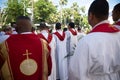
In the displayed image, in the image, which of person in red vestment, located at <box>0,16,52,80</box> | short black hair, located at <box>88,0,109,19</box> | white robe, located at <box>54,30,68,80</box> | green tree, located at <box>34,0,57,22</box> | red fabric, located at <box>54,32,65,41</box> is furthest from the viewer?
green tree, located at <box>34,0,57,22</box>

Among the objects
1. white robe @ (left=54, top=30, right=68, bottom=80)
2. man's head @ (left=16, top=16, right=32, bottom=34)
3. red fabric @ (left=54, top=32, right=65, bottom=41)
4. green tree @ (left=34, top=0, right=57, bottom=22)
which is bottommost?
green tree @ (left=34, top=0, right=57, bottom=22)

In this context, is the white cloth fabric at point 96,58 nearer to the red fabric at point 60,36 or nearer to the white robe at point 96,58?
the white robe at point 96,58

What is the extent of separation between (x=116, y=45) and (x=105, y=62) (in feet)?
0.91

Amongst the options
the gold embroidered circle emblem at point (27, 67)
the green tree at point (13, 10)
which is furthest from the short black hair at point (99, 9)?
the green tree at point (13, 10)

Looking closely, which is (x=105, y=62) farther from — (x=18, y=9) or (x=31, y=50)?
(x=18, y=9)

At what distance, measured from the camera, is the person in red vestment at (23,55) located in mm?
4648

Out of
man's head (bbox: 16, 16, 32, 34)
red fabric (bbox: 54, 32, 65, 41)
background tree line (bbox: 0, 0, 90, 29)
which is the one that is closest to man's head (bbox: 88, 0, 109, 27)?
man's head (bbox: 16, 16, 32, 34)

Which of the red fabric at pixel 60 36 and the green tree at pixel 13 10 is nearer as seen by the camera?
the red fabric at pixel 60 36

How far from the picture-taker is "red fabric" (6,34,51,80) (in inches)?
185

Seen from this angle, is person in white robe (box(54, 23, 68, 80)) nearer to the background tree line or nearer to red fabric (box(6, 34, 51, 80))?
red fabric (box(6, 34, 51, 80))

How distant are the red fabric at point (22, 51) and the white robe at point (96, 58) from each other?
3.47 feet

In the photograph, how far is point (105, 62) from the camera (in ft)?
12.2

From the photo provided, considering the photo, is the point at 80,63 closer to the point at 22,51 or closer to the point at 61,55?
the point at 22,51

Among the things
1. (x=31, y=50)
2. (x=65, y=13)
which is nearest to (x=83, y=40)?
(x=31, y=50)
